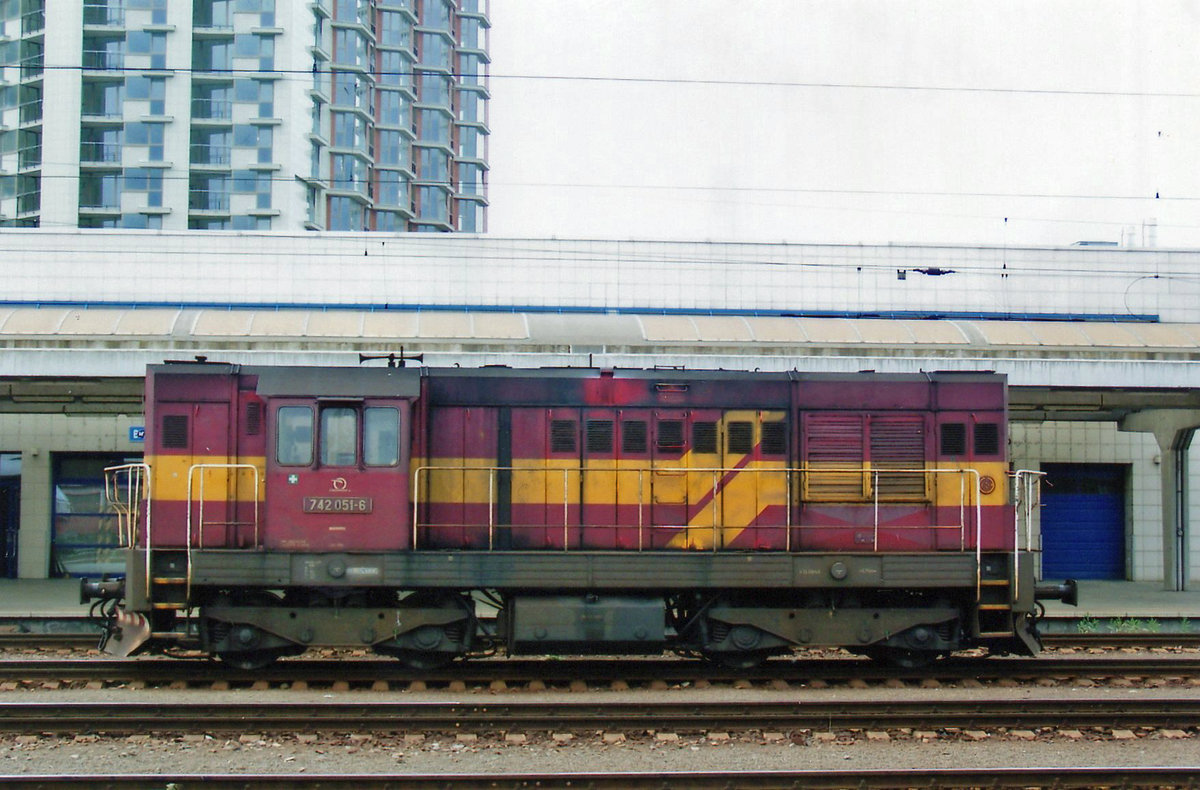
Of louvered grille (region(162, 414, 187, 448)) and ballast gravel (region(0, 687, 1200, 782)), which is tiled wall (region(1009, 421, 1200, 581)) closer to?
ballast gravel (region(0, 687, 1200, 782))

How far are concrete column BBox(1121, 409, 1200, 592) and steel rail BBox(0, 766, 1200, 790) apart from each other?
14.0 m

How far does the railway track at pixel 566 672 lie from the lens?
41.7 ft

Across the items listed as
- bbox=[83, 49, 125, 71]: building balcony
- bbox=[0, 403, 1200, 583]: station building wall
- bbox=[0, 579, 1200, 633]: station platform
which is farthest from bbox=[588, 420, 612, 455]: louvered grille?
bbox=[83, 49, 125, 71]: building balcony

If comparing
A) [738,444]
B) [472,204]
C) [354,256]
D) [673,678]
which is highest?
[472,204]

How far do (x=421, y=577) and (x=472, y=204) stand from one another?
3229 inches

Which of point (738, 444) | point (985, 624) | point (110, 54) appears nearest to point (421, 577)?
point (738, 444)

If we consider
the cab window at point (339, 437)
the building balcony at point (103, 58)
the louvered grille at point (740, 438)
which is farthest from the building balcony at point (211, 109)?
the louvered grille at point (740, 438)

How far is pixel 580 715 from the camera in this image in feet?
35.4

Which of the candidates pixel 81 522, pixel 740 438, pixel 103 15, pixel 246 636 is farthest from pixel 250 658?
pixel 103 15

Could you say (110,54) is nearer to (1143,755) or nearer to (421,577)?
(421,577)

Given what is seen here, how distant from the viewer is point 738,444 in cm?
1338

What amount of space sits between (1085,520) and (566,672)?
51.1ft

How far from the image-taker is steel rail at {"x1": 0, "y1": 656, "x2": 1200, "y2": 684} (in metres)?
12.8

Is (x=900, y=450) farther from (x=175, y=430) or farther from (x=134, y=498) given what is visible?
(x=134, y=498)
